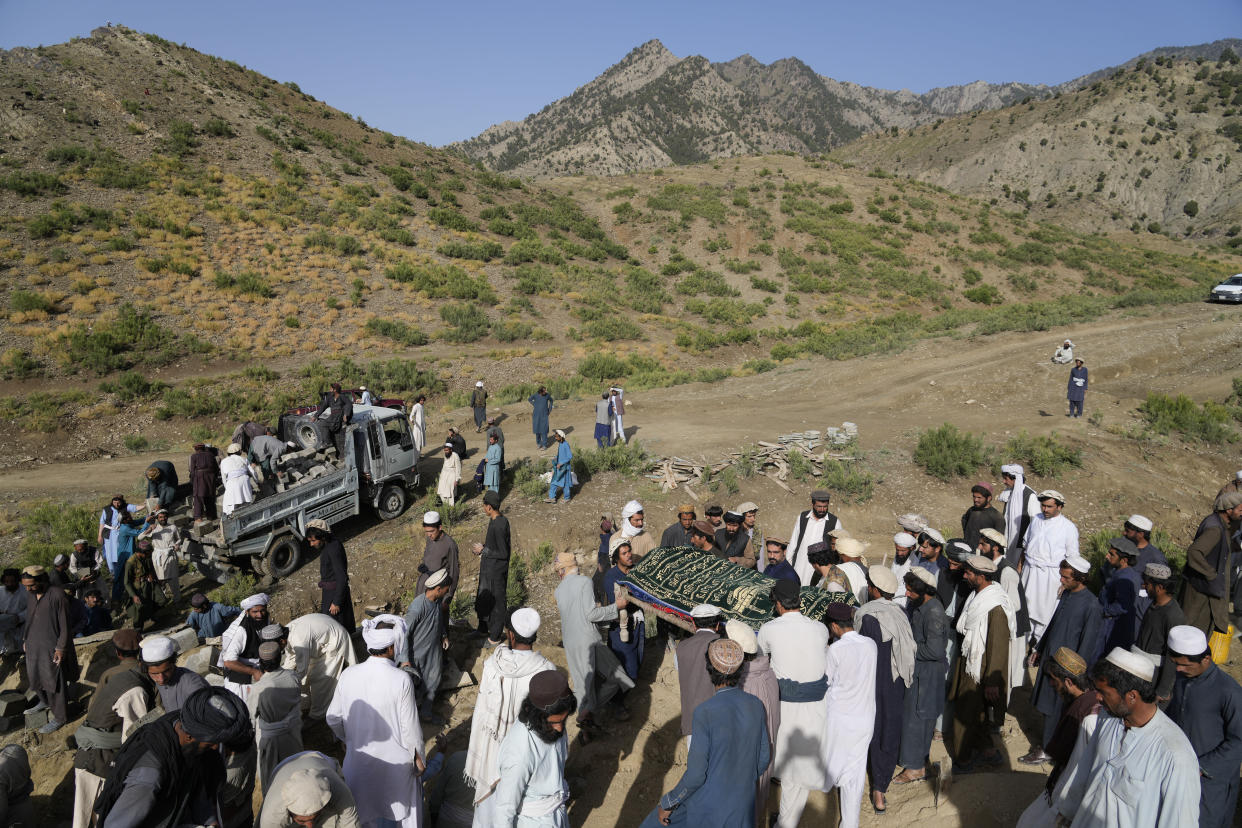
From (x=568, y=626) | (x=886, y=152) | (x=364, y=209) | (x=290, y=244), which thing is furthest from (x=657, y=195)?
(x=886, y=152)

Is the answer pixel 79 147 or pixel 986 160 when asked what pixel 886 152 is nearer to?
pixel 986 160

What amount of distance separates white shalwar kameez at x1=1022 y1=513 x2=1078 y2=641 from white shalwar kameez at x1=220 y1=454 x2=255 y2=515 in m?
11.0

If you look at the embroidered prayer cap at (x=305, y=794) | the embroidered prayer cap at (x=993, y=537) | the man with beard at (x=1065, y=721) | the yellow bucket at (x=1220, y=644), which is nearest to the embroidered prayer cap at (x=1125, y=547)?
the embroidered prayer cap at (x=993, y=537)

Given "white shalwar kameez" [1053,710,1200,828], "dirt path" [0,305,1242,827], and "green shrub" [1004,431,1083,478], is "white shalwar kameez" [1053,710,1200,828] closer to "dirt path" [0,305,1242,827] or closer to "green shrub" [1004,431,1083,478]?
"dirt path" [0,305,1242,827]

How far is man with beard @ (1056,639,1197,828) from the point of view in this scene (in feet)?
10.7

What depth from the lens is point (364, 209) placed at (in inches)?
1571

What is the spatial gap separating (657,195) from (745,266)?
14.8 m

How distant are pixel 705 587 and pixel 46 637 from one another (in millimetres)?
7131

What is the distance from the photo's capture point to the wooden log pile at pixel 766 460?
548 inches

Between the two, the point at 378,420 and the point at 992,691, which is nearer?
the point at 992,691

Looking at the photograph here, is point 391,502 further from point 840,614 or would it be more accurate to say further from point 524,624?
point 840,614

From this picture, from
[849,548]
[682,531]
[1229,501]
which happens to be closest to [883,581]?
[849,548]

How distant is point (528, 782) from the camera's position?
376 centimetres

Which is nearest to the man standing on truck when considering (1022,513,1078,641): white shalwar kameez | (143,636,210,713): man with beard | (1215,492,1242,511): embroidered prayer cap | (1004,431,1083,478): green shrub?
(143,636,210,713): man with beard
